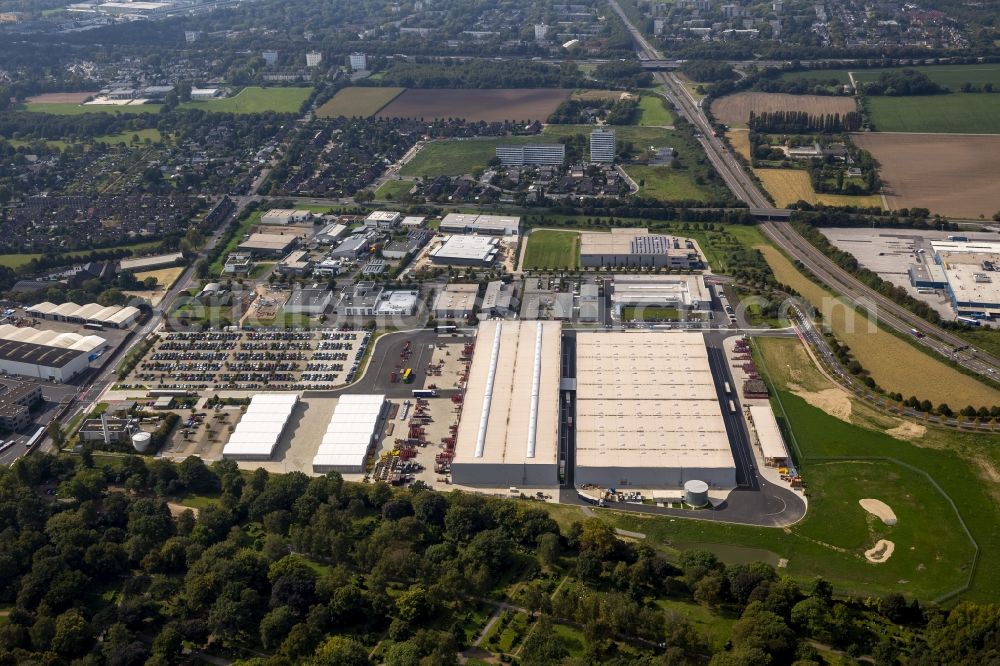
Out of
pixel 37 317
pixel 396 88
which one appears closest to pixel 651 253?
pixel 37 317

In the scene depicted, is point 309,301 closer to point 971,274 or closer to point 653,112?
point 971,274

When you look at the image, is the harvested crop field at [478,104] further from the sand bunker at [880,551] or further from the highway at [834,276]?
the sand bunker at [880,551]

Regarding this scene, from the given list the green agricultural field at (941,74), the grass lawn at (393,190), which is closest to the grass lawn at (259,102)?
the grass lawn at (393,190)

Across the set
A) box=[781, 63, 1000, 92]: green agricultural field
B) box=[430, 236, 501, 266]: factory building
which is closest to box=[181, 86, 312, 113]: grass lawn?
box=[430, 236, 501, 266]: factory building

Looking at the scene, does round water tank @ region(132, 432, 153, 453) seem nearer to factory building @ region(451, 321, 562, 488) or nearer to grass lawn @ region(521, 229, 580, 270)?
factory building @ region(451, 321, 562, 488)

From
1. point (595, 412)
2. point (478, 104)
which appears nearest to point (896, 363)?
point (595, 412)

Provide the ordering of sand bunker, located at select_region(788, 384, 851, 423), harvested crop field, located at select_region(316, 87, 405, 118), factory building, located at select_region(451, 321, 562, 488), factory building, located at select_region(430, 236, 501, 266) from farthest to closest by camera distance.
A: harvested crop field, located at select_region(316, 87, 405, 118) < factory building, located at select_region(430, 236, 501, 266) < sand bunker, located at select_region(788, 384, 851, 423) < factory building, located at select_region(451, 321, 562, 488)
